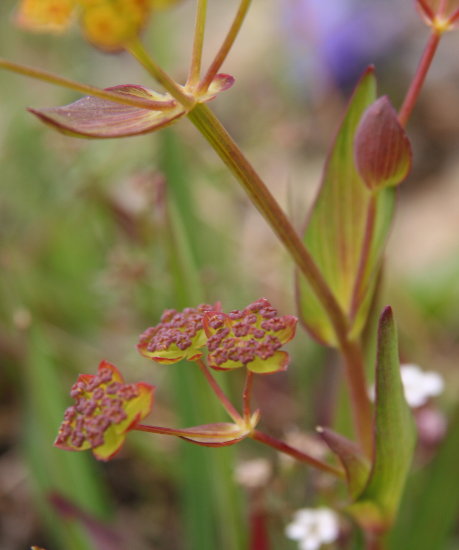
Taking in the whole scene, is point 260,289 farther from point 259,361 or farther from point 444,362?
point 259,361

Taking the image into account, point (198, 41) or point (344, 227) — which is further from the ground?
point (198, 41)

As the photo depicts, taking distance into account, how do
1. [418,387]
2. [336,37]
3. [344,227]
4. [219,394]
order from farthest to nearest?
[336,37], [418,387], [344,227], [219,394]

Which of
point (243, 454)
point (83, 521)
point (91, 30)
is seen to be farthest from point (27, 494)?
point (91, 30)

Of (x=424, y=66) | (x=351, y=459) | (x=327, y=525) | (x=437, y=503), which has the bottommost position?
(x=437, y=503)

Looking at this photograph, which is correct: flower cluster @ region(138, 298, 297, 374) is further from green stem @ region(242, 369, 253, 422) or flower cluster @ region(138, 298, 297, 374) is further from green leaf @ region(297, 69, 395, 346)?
green leaf @ region(297, 69, 395, 346)

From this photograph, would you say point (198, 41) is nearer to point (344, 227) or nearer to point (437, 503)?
point (344, 227)

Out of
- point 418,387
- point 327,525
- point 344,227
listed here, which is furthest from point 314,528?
point 344,227

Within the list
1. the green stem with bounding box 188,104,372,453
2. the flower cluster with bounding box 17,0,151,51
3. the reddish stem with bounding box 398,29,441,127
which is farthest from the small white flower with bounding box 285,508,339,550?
the flower cluster with bounding box 17,0,151,51
